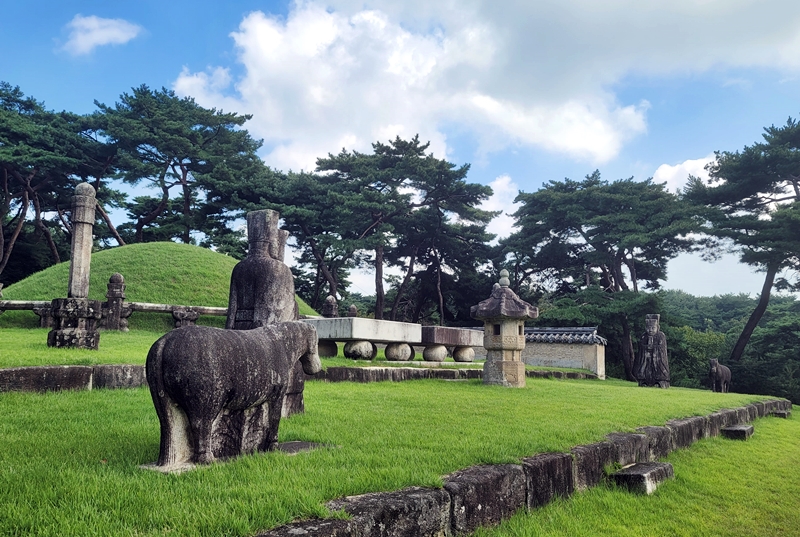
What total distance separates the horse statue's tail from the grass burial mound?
16.6m

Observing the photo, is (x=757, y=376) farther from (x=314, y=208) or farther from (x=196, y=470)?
(x=196, y=470)

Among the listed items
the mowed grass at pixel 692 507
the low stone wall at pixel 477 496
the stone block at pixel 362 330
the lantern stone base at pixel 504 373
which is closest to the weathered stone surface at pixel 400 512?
the low stone wall at pixel 477 496

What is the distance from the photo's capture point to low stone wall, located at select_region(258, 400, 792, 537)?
9.73ft

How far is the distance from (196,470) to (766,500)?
5.74 m

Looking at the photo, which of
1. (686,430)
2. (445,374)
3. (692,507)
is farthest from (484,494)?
(445,374)

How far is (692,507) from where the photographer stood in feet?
17.0

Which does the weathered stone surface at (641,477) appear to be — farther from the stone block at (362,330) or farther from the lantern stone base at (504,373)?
the stone block at (362,330)

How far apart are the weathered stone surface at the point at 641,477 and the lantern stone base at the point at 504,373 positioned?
6.02m

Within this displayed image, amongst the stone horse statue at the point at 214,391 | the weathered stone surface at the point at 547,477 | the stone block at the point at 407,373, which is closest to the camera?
the stone horse statue at the point at 214,391

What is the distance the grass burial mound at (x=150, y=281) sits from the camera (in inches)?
764

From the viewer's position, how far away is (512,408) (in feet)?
25.6

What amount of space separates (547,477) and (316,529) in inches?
101

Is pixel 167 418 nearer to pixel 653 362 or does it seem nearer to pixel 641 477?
pixel 641 477

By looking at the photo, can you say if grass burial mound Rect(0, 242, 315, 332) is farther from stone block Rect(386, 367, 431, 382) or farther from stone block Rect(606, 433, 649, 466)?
stone block Rect(606, 433, 649, 466)
